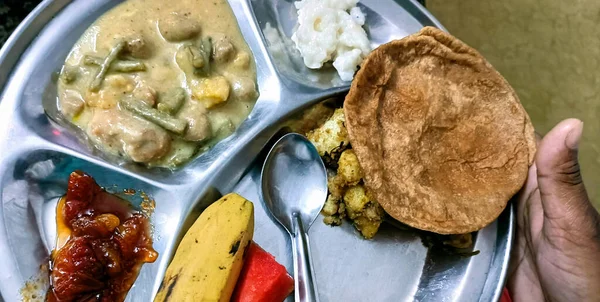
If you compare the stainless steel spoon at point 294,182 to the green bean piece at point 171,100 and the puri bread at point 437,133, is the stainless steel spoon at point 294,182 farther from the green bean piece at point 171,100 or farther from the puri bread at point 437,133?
the green bean piece at point 171,100

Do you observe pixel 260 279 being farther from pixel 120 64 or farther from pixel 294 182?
pixel 120 64

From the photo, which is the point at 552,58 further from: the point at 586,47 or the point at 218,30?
the point at 218,30

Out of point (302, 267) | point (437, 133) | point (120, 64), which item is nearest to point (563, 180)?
point (437, 133)

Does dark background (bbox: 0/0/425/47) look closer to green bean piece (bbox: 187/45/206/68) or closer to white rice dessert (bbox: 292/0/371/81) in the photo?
green bean piece (bbox: 187/45/206/68)

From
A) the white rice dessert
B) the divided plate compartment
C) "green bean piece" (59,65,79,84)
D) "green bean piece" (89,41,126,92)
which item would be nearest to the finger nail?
the divided plate compartment

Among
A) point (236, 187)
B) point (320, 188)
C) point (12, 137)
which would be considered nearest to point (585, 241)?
point (320, 188)

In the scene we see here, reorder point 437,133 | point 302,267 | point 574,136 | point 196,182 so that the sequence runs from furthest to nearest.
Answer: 1. point 437,133
2. point 196,182
3. point 302,267
4. point 574,136
